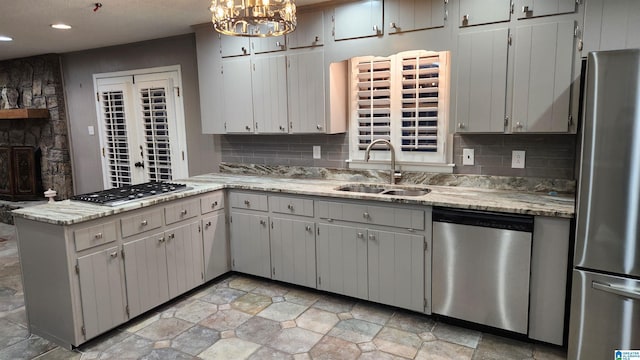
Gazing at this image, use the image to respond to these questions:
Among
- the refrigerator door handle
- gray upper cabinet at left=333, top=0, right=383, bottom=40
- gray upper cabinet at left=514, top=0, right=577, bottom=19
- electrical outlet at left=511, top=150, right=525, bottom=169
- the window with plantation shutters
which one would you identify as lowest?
the refrigerator door handle

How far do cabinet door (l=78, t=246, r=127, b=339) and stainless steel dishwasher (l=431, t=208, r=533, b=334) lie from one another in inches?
85.4

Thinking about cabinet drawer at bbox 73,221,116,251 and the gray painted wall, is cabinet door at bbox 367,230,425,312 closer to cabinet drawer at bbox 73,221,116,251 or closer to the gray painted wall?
cabinet drawer at bbox 73,221,116,251

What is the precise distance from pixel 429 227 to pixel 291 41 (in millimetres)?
1978

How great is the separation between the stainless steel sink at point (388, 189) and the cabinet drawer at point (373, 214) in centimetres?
26

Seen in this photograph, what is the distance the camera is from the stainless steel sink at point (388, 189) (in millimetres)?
3285

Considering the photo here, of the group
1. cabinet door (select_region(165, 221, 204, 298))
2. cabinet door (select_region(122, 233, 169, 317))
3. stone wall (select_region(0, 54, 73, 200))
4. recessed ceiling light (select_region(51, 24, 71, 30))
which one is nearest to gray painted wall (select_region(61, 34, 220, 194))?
stone wall (select_region(0, 54, 73, 200))

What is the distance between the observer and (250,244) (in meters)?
3.70

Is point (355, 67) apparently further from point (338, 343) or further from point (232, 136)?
point (338, 343)

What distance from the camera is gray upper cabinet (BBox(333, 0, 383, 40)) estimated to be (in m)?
3.20

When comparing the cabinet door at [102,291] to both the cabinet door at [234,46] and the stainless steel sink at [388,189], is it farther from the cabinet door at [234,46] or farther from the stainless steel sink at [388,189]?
the cabinet door at [234,46]

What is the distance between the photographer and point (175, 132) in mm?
4797

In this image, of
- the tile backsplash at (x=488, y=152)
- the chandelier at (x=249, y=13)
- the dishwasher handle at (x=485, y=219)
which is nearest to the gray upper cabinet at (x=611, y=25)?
the tile backsplash at (x=488, y=152)

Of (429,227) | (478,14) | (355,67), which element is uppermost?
(478,14)

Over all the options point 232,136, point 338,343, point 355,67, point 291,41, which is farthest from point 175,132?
point 338,343
